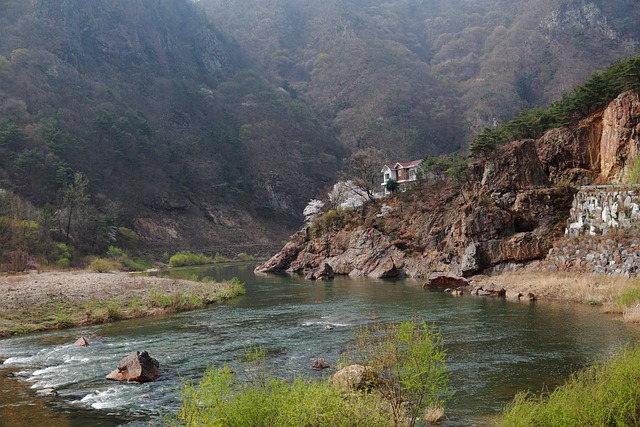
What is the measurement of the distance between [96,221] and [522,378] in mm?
83304

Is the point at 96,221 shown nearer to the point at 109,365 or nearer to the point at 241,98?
the point at 109,365

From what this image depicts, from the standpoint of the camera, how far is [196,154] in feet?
495

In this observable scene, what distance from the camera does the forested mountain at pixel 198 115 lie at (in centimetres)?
11062

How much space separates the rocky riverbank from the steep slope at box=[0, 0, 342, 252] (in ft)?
141

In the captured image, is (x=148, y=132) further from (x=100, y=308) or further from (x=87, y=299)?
(x=100, y=308)

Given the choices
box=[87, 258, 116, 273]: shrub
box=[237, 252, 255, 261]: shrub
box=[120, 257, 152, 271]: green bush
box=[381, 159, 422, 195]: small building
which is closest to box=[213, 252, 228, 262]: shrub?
box=[237, 252, 255, 261]: shrub

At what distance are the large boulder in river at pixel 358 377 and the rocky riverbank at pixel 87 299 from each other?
2417 cm

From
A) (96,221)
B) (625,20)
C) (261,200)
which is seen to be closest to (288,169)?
A: (261,200)

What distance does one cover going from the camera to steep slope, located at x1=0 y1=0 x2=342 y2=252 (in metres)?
109

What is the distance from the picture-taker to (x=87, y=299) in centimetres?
3759

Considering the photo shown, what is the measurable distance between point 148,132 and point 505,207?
112567mm

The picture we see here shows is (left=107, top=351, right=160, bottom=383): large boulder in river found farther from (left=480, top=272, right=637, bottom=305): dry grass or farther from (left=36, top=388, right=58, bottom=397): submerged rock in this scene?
(left=480, top=272, right=637, bottom=305): dry grass

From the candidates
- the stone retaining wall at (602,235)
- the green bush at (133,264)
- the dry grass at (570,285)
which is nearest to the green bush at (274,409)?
the dry grass at (570,285)

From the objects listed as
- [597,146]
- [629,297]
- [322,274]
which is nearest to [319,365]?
[629,297]
